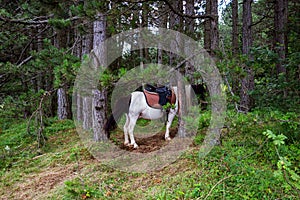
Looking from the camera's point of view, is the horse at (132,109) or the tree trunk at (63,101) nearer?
the horse at (132,109)

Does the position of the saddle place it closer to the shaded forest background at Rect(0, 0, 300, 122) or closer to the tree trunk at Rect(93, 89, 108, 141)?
the shaded forest background at Rect(0, 0, 300, 122)

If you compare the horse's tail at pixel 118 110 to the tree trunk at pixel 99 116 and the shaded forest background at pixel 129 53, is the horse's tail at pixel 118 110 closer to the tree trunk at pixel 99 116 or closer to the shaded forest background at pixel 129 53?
the tree trunk at pixel 99 116

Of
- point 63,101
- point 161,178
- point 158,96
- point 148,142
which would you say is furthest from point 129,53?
point 161,178

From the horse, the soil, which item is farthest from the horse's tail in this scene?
the soil

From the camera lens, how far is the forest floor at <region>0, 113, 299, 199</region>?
3328 millimetres

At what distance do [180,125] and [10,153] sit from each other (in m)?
4.01

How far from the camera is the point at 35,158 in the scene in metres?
5.80

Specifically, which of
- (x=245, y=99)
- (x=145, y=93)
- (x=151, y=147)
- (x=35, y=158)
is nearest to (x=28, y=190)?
(x=35, y=158)

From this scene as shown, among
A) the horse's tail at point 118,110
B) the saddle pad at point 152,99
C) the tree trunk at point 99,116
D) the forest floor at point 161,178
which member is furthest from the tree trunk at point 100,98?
the saddle pad at point 152,99

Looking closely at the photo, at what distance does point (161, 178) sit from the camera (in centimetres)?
401

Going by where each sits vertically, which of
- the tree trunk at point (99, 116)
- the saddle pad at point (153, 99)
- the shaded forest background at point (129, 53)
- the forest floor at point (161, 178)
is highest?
the shaded forest background at point (129, 53)

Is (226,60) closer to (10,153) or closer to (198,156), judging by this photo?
(198,156)

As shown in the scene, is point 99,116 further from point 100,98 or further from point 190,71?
point 190,71

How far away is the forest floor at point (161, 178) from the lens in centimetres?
333
